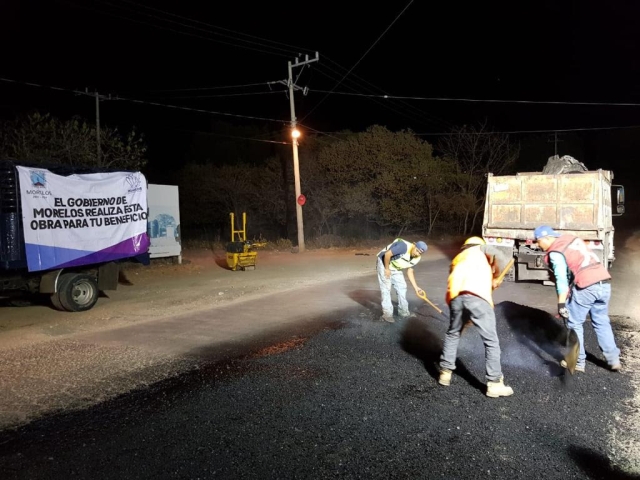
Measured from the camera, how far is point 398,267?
7789 mm

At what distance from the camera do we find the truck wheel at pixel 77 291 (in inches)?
362

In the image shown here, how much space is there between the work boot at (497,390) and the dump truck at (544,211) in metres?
6.22

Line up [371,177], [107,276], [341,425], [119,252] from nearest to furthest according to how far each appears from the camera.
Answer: [341,425] < [107,276] < [119,252] < [371,177]

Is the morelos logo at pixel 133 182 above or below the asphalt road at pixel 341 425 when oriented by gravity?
above

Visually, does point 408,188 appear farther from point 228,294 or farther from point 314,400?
point 314,400

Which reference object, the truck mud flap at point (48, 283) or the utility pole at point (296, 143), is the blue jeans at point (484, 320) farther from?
the utility pole at point (296, 143)

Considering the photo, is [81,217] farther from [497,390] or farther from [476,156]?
[476,156]

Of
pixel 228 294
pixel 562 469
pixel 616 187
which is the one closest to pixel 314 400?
pixel 562 469

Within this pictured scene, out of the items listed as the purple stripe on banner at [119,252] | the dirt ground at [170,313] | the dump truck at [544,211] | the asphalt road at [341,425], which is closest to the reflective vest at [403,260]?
the asphalt road at [341,425]

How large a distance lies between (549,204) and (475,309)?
7.36 m

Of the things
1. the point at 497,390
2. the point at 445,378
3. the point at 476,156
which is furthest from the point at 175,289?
the point at 476,156

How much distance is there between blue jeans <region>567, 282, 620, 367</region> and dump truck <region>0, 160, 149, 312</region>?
8382 mm

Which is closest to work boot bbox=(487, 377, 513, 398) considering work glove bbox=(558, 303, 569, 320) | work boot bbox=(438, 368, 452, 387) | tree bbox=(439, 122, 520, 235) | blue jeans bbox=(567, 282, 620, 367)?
work boot bbox=(438, 368, 452, 387)

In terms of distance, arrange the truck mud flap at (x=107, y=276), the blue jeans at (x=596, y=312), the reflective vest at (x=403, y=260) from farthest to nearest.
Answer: the truck mud flap at (x=107, y=276) → the reflective vest at (x=403, y=260) → the blue jeans at (x=596, y=312)
